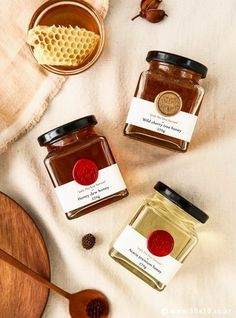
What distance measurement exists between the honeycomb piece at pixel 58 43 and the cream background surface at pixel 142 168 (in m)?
0.07

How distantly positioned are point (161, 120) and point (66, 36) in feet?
0.77

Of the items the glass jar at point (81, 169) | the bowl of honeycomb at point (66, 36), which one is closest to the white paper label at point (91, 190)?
the glass jar at point (81, 169)

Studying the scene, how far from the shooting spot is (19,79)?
1005mm

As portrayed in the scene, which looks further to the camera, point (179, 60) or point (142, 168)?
A: point (142, 168)

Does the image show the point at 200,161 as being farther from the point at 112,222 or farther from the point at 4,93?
the point at 4,93

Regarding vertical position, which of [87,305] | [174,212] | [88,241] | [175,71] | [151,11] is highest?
[151,11]

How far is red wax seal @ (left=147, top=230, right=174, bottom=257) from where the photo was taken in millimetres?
926

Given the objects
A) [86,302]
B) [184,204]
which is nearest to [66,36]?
[184,204]

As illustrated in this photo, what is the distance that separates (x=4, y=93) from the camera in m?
1.01

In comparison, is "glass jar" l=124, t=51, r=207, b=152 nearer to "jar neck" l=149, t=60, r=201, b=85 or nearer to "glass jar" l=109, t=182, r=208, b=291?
"jar neck" l=149, t=60, r=201, b=85

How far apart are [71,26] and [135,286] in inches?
20.5

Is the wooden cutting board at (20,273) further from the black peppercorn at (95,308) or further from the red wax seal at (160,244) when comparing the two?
the red wax seal at (160,244)

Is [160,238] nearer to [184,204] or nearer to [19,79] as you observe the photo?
[184,204]

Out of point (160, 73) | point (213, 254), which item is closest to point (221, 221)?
point (213, 254)
